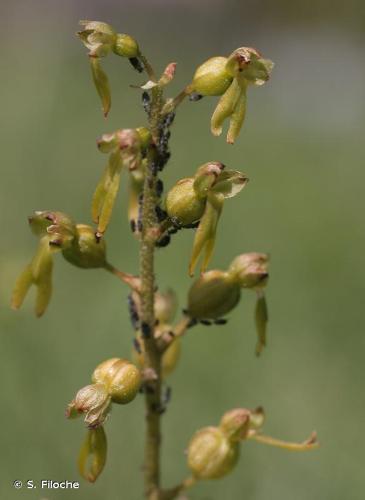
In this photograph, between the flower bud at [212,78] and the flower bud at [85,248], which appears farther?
the flower bud at [85,248]

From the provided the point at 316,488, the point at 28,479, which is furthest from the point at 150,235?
the point at 316,488

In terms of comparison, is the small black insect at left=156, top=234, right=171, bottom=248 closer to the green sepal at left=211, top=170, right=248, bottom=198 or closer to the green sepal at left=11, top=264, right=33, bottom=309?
the green sepal at left=211, top=170, right=248, bottom=198

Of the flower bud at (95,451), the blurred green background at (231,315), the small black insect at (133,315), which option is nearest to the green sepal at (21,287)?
the small black insect at (133,315)

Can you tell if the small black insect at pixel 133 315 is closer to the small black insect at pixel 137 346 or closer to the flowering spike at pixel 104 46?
the small black insect at pixel 137 346

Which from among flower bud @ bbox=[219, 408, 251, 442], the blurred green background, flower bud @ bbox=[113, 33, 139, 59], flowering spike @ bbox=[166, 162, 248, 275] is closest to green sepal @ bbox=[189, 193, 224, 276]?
flowering spike @ bbox=[166, 162, 248, 275]

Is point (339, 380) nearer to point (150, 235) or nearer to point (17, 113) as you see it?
point (150, 235)

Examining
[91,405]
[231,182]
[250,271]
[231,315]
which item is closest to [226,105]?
[231,182]
